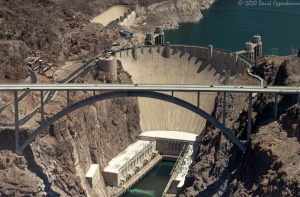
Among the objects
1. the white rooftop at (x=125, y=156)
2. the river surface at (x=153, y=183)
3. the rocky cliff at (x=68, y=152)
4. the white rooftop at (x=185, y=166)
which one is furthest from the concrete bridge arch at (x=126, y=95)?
the river surface at (x=153, y=183)

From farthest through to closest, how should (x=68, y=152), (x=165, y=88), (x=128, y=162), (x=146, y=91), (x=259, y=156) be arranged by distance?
(x=128, y=162)
(x=68, y=152)
(x=146, y=91)
(x=165, y=88)
(x=259, y=156)

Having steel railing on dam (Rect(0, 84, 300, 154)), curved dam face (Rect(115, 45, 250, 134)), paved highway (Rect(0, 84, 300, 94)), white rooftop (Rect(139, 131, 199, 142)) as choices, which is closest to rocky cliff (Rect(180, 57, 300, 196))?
paved highway (Rect(0, 84, 300, 94))

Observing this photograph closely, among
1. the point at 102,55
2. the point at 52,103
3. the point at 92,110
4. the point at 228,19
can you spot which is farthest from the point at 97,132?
the point at 228,19

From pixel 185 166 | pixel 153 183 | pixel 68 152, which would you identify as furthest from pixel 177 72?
pixel 68 152

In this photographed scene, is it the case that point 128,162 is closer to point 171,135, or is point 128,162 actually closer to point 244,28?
point 171,135

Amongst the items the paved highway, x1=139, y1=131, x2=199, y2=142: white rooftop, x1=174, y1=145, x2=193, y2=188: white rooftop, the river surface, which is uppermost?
the paved highway

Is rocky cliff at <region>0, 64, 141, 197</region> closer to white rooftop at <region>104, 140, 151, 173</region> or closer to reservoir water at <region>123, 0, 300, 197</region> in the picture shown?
white rooftop at <region>104, 140, 151, 173</region>
